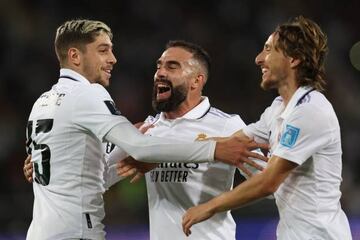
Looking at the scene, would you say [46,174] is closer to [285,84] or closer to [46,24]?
[285,84]

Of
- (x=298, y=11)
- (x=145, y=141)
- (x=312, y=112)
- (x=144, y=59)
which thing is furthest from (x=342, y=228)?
(x=298, y=11)

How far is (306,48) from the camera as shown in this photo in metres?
3.59

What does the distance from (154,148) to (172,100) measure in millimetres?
878

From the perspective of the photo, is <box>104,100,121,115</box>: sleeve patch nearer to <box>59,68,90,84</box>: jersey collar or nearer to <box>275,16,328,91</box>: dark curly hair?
<box>59,68,90,84</box>: jersey collar

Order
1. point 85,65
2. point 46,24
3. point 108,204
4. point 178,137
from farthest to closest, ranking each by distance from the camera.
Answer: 1. point 46,24
2. point 108,204
3. point 178,137
4. point 85,65

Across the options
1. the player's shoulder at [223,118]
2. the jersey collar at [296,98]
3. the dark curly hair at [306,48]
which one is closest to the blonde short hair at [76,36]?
the player's shoulder at [223,118]

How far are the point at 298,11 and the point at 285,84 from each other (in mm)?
7706

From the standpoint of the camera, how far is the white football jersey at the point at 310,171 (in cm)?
332

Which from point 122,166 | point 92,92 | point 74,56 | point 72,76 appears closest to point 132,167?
point 122,166

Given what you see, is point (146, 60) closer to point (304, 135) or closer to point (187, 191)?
point (187, 191)

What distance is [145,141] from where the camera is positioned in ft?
12.1

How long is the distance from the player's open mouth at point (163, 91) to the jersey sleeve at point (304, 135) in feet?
4.31

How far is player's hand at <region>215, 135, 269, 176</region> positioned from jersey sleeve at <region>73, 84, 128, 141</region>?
1.69ft

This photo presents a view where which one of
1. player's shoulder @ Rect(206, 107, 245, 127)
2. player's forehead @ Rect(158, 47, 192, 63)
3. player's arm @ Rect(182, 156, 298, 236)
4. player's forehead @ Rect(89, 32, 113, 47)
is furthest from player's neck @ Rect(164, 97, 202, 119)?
player's arm @ Rect(182, 156, 298, 236)
